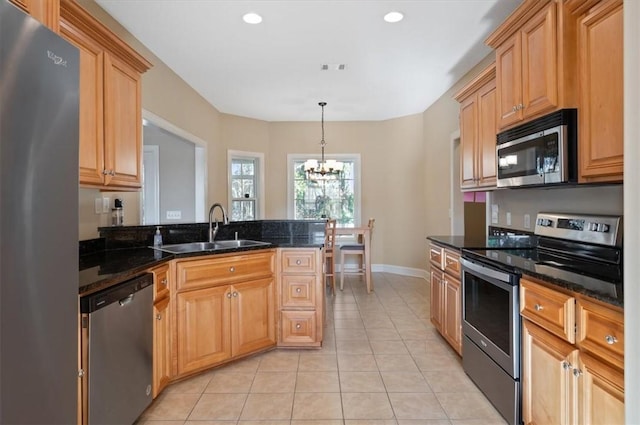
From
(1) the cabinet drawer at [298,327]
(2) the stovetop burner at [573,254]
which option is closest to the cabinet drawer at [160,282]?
(1) the cabinet drawer at [298,327]

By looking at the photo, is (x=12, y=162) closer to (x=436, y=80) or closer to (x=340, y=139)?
(x=436, y=80)

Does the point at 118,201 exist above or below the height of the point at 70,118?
below

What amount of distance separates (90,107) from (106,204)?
0.92m

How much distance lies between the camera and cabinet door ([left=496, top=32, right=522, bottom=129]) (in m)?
2.31

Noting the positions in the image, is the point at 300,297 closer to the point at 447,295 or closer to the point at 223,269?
the point at 223,269

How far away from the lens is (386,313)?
4.05 metres

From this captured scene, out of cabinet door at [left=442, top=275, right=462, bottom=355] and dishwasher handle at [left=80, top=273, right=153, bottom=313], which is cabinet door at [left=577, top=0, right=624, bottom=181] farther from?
dishwasher handle at [left=80, top=273, right=153, bottom=313]

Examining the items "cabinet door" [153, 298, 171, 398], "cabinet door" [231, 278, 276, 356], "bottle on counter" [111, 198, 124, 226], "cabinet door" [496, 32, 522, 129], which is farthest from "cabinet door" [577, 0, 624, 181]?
"bottle on counter" [111, 198, 124, 226]

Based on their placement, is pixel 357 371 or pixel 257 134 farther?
pixel 257 134

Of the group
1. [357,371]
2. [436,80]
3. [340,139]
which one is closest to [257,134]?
[340,139]

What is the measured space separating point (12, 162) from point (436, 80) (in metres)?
4.27

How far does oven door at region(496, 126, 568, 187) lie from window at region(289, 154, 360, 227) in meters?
4.04

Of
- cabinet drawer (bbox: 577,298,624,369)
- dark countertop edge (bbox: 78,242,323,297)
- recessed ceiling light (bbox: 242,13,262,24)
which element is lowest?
cabinet drawer (bbox: 577,298,624,369)

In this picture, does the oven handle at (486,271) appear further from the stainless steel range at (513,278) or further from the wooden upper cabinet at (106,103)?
the wooden upper cabinet at (106,103)
